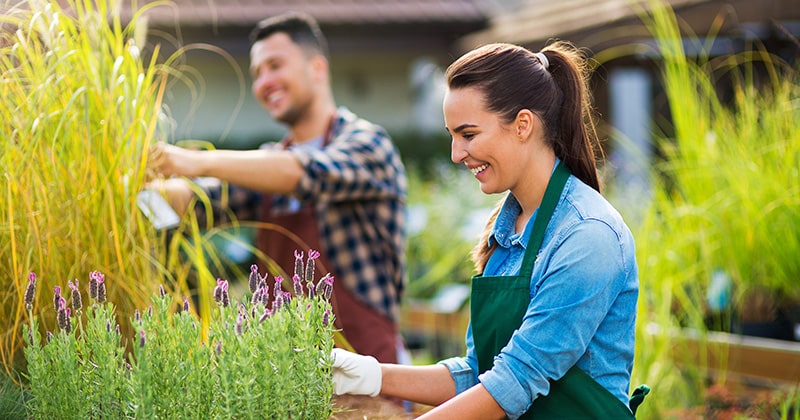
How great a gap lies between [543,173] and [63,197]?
3.36 feet

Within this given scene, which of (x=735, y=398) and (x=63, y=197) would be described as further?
(x=735, y=398)

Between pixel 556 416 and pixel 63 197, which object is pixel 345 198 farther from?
pixel 556 416

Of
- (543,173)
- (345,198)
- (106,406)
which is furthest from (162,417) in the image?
(345,198)

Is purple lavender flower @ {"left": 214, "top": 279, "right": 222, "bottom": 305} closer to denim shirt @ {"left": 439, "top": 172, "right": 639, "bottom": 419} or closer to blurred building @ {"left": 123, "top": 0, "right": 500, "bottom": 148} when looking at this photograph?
denim shirt @ {"left": 439, "top": 172, "right": 639, "bottom": 419}

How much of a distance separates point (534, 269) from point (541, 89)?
13.5 inches

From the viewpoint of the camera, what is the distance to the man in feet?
10.4

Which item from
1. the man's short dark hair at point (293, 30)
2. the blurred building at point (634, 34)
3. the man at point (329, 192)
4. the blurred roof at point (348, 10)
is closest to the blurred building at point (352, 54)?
the blurred roof at point (348, 10)

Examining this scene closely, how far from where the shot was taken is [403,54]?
1303 cm

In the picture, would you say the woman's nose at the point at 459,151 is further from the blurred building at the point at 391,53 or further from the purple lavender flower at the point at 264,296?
the blurred building at the point at 391,53

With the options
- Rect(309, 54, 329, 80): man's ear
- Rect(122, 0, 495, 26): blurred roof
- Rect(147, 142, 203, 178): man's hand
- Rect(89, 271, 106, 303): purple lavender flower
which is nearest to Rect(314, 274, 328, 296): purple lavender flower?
Rect(89, 271, 106, 303): purple lavender flower

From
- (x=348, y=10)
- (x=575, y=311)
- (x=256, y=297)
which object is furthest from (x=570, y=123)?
(x=348, y=10)

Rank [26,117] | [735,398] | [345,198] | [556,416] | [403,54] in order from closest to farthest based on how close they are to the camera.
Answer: [556,416]
[26,117]
[345,198]
[735,398]
[403,54]

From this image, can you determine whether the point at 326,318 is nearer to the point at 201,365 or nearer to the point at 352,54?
the point at 201,365

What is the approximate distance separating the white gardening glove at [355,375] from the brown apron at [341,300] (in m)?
1.39
